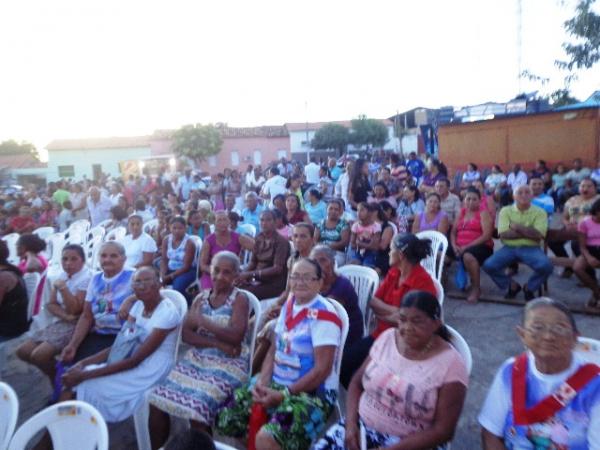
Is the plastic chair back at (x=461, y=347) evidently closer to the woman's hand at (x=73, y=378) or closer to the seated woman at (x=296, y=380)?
the seated woman at (x=296, y=380)

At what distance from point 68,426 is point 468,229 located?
14.6 ft

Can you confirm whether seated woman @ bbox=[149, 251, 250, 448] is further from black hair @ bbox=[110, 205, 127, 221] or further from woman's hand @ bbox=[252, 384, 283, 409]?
black hair @ bbox=[110, 205, 127, 221]

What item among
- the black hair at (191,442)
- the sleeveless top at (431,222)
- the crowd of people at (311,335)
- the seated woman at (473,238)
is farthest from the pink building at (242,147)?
the black hair at (191,442)

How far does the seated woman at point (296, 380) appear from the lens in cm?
236

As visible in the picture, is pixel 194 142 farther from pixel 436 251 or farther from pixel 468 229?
pixel 436 251

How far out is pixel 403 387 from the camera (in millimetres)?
2102

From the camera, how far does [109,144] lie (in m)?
41.7

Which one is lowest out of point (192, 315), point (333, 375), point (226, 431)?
point (226, 431)

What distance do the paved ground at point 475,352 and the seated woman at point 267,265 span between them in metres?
1.63

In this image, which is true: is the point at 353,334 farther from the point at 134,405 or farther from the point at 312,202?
the point at 312,202

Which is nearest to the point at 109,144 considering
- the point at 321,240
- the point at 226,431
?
the point at 321,240

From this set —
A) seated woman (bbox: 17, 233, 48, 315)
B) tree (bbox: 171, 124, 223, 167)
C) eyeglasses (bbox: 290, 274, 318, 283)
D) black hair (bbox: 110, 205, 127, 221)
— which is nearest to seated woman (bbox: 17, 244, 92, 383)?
seated woman (bbox: 17, 233, 48, 315)

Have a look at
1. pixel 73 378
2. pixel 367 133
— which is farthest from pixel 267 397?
pixel 367 133

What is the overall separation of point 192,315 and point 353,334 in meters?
1.04
